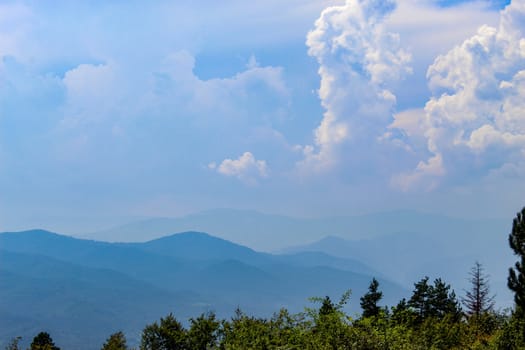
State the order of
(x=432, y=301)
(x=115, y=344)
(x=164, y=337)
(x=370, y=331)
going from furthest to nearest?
(x=432, y=301), (x=115, y=344), (x=164, y=337), (x=370, y=331)

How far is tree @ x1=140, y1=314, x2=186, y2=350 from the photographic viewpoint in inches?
2207

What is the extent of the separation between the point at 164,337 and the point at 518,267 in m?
35.8

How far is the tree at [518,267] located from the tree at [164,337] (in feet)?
107

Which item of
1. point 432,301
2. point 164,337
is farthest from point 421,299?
point 164,337

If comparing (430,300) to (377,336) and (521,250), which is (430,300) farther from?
(377,336)

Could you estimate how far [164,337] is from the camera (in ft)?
187

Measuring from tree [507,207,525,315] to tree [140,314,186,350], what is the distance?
107 feet

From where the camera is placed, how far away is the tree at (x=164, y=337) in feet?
184

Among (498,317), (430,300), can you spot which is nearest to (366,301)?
(430,300)

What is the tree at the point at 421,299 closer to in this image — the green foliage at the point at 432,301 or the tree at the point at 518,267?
the green foliage at the point at 432,301

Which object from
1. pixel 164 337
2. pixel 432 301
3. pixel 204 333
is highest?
pixel 432 301

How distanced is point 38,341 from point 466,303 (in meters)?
49.8

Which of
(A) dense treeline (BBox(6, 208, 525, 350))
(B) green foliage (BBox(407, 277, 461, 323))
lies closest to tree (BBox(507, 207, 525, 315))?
(A) dense treeline (BBox(6, 208, 525, 350))

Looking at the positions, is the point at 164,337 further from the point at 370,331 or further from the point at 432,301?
the point at 370,331
